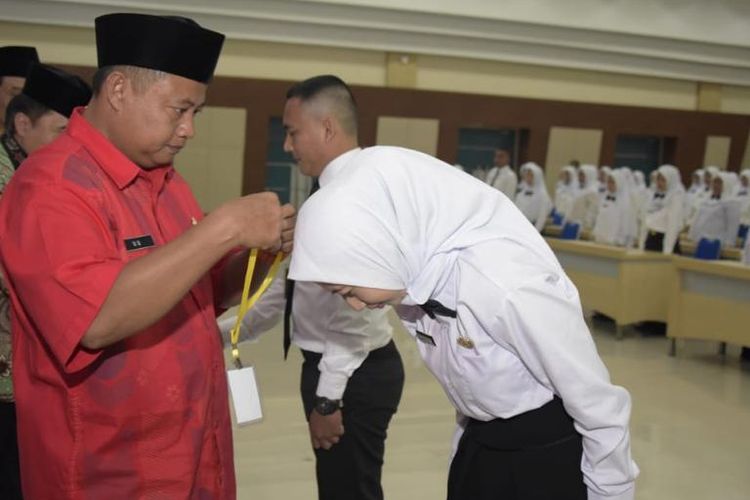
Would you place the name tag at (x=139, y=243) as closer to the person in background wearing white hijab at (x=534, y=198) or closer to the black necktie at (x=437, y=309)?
the black necktie at (x=437, y=309)

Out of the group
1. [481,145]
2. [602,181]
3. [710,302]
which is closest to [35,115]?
[710,302]

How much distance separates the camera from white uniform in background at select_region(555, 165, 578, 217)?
1415 cm

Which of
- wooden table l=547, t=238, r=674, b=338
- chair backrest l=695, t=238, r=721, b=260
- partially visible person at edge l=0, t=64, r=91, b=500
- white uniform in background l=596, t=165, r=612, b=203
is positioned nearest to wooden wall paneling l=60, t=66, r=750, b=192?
white uniform in background l=596, t=165, r=612, b=203

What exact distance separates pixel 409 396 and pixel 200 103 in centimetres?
411

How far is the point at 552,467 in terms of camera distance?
1.63 m

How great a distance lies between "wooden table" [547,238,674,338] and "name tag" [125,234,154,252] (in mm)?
6865

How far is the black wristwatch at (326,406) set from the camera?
91.8 inches

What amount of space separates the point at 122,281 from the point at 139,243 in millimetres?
227

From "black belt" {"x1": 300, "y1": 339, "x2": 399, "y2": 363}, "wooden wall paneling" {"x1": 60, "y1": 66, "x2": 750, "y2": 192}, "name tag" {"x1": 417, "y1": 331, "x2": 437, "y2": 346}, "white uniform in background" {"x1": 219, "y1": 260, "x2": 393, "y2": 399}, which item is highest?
"wooden wall paneling" {"x1": 60, "y1": 66, "x2": 750, "y2": 192}

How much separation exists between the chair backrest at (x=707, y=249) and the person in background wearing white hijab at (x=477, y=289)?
6.28 metres

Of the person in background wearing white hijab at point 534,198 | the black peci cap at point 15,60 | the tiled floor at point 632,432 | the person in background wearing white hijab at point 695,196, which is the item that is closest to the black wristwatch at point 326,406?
the tiled floor at point 632,432

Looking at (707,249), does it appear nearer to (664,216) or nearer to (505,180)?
(664,216)

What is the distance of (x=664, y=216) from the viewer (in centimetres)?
1077

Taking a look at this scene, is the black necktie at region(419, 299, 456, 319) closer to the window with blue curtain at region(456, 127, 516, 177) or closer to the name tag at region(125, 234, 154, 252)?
the name tag at region(125, 234, 154, 252)
